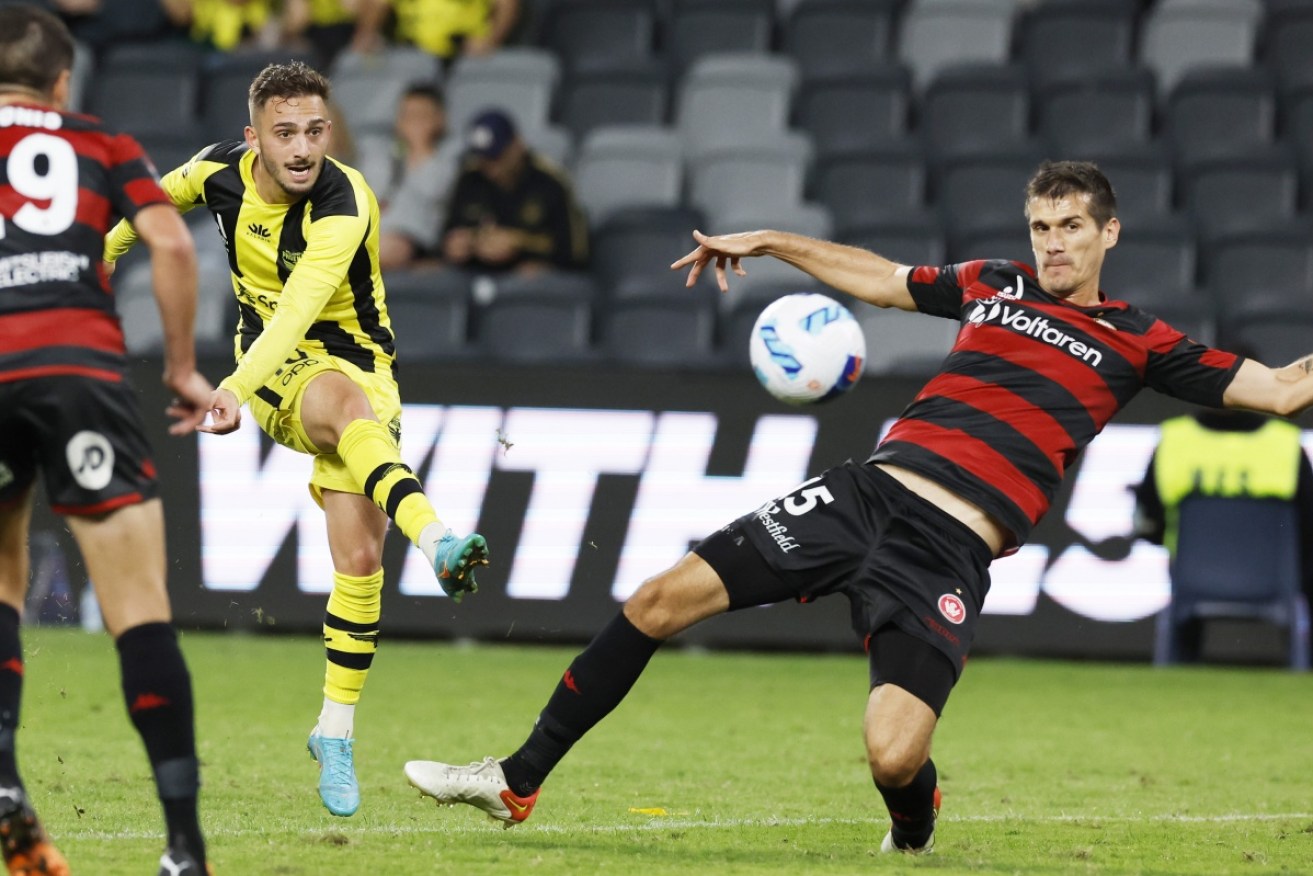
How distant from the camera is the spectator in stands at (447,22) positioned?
14.3 metres

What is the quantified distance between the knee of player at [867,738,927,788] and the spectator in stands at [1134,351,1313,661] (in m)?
5.53

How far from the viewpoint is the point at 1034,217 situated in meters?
5.57

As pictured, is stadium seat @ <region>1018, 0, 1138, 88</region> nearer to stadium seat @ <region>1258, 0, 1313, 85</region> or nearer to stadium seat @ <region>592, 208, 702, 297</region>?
stadium seat @ <region>1258, 0, 1313, 85</region>

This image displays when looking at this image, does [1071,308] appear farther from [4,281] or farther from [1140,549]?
[1140,549]

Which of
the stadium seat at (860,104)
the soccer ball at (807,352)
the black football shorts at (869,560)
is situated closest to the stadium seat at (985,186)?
→ the stadium seat at (860,104)

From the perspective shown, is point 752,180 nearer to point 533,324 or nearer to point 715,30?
point 715,30

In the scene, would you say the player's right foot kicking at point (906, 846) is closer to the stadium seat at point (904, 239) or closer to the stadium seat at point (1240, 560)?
the stadium seat at point (1240, 560)

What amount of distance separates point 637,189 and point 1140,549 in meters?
5.02

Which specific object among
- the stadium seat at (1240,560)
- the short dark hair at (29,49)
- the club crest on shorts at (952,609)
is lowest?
the stadium seat at (1240,560)

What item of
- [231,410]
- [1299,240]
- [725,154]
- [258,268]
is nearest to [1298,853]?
[231,410]

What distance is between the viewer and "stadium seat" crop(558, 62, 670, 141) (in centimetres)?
1428

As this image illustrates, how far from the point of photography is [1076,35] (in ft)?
46.5

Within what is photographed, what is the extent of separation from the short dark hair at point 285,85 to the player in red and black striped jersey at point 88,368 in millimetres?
1579

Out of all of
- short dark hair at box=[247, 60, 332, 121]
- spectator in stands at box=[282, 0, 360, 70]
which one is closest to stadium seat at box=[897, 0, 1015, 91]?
spectator in stands at box=[282, 0, 360, 70]
